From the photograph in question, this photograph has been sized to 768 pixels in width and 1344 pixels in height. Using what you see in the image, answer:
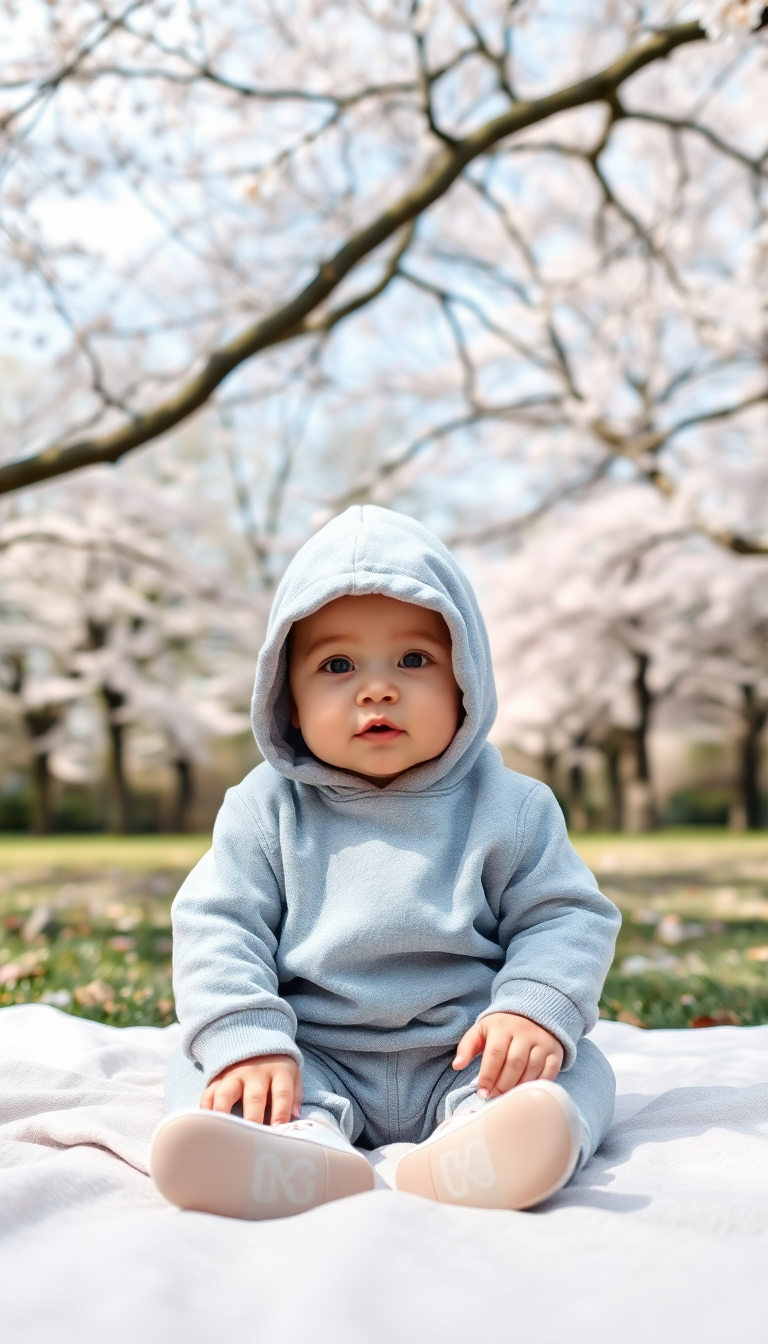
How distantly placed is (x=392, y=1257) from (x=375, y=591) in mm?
894

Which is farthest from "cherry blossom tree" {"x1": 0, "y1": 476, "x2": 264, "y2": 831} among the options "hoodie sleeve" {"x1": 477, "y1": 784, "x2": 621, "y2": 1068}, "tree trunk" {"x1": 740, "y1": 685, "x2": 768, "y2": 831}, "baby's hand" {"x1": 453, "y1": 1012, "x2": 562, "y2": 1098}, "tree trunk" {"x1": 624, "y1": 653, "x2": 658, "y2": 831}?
"baby's hand" {"x1": 453, "y1": 1012, "x2": 562, "y2": 1098}

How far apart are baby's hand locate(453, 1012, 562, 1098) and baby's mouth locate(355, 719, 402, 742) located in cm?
43

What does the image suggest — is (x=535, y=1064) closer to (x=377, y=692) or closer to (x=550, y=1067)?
(x=550, y=1067)

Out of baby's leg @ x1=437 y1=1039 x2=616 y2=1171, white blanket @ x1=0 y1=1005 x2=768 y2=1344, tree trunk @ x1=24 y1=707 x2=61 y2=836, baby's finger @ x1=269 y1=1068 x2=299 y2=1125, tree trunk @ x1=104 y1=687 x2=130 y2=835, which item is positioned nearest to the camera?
white blanket @ x1=0 y1=1005 x2=768 y2=1344

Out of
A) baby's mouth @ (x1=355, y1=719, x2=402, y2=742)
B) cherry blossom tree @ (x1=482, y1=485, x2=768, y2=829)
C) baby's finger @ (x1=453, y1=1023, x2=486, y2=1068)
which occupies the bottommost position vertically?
baby's finger @ (x1=453, y1=1023, x2=486, y2=1068)

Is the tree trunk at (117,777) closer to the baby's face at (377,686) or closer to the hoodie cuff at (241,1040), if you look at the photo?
the baby's face at (377,686)

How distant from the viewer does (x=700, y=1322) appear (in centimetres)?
92

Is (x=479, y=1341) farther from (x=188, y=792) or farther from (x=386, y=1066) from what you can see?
(x=188, y=792)

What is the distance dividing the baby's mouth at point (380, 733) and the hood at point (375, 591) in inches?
3.8

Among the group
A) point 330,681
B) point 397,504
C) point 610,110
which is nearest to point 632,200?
point 397,504

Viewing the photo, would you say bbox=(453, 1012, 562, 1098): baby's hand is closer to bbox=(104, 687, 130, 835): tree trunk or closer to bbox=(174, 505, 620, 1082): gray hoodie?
bbox=(174, 505, 620, 1082): gray hoodie

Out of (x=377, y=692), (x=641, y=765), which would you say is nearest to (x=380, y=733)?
(x=377, y=692)

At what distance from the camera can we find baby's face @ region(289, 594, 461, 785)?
1650 mm

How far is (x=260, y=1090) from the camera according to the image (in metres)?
1.41
